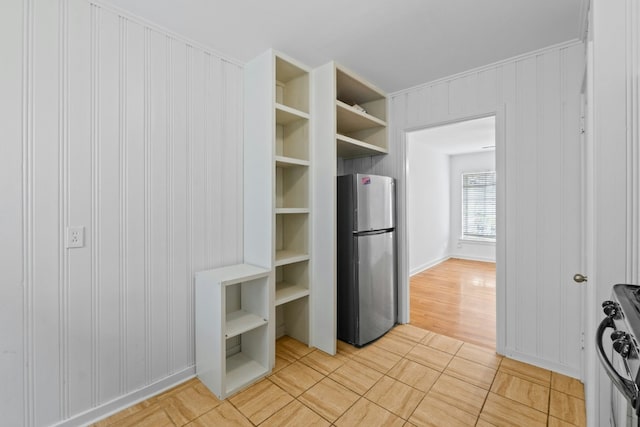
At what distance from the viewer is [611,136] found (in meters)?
1.02

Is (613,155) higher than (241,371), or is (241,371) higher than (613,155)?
(613,155)

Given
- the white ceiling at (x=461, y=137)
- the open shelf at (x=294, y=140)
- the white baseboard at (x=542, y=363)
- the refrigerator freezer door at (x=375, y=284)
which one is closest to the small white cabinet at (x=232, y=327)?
the refrigerator freezer door at (x=375, y=284)

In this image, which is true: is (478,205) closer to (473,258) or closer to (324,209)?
(473,258)

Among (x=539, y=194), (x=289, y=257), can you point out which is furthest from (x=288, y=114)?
(x=539, y=194)

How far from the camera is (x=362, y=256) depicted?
7.97ft

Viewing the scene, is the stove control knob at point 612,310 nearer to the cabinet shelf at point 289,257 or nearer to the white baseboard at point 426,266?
the cabinet shelf at point 289,257

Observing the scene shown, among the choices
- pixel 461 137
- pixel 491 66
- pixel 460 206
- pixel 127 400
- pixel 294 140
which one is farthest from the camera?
pixel 460 206

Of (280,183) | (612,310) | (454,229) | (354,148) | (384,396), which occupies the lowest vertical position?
(384,396)

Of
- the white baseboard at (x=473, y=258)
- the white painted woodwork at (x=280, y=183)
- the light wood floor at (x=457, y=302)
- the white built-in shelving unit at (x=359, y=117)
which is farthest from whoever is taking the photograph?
the white baseboard at (x=473, y=258)

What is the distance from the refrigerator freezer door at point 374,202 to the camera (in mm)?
2381

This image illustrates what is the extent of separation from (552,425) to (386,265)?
4.83 feet

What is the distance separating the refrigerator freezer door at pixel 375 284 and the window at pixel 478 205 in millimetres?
4585

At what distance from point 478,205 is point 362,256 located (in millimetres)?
5186

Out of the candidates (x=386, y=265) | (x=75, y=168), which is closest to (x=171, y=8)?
(x=75, y=168)
